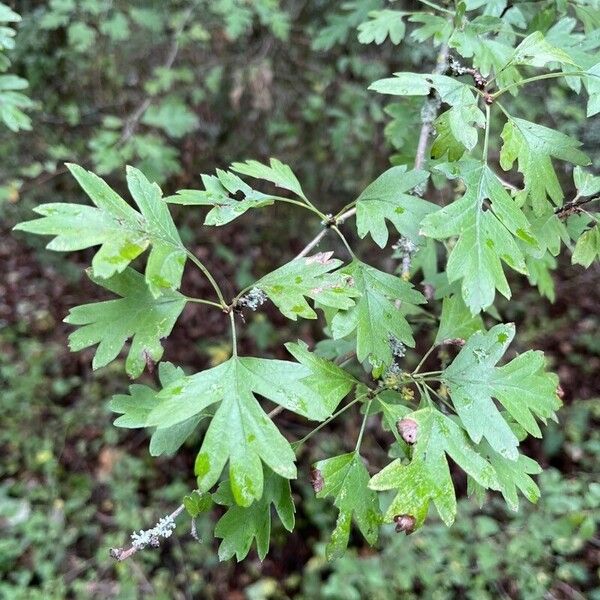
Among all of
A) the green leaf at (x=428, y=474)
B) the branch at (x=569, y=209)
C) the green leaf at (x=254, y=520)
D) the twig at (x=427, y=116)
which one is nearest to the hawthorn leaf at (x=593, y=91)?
the branch at (x=569, y=209)

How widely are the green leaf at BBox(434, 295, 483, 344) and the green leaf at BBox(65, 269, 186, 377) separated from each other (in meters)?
0.65

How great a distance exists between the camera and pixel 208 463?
1021mm

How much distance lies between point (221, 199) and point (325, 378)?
47 cm

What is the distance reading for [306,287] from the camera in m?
1.16

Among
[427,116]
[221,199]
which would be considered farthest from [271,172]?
[427,116]

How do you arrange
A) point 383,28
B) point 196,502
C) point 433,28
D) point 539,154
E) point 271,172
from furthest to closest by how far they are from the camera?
point 383,28 → point 433,28 → point 271,172 → point 539,154 → point 196,502

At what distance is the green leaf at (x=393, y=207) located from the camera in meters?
1.28

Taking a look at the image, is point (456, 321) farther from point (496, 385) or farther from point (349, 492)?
point (349, 492)

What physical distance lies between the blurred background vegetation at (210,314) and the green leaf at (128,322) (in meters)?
1.76

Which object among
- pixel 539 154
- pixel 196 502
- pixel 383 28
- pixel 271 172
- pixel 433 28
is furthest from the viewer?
pixel 383 28

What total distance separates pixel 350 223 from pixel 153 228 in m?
2.95

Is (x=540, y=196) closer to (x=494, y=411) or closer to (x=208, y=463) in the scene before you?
(x=494, y=411)

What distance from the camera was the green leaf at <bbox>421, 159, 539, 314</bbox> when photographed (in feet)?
3.53

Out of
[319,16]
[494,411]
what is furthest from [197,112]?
[494,411]
